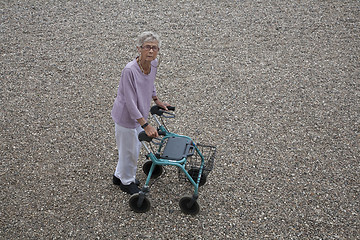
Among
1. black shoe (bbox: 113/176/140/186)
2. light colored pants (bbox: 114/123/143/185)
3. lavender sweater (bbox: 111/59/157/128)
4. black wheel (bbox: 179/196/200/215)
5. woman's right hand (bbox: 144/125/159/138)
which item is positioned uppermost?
lavender sweater (bbox: 111/59/157/128)

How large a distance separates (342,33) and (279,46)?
1.45 metres

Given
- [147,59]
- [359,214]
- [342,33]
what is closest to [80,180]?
[147,59]

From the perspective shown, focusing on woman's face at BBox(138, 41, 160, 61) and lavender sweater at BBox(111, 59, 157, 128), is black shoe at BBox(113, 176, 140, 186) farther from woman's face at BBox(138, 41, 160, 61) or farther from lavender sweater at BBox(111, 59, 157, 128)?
woman's face at BBox(138, 41, 160, 61)

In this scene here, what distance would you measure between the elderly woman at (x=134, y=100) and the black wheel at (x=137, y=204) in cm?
30

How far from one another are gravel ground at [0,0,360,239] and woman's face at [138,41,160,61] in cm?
166

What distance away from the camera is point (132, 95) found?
137 inches

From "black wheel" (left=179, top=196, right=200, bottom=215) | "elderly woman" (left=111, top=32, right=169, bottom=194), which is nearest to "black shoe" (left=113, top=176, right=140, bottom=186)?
"elderly woman" (left=111, top=32, right=169, bottom=194)

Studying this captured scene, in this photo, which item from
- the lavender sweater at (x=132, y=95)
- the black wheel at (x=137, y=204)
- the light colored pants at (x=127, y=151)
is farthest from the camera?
the black wheel at (x=137, y=204)

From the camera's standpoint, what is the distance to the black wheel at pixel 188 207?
3.92 meters

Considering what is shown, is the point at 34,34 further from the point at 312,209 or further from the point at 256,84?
the point at 312,209

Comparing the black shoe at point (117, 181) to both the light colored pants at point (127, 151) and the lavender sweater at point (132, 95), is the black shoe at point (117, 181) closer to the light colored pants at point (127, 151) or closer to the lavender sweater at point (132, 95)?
the light colored pants at point (127, 151)

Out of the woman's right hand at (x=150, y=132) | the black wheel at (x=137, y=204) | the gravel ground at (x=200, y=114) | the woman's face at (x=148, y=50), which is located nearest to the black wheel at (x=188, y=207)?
the gravel ground at (x=200, y=114)

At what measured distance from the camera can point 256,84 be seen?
6055 mm

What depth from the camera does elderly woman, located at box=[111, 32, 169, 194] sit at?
3.43 meters
